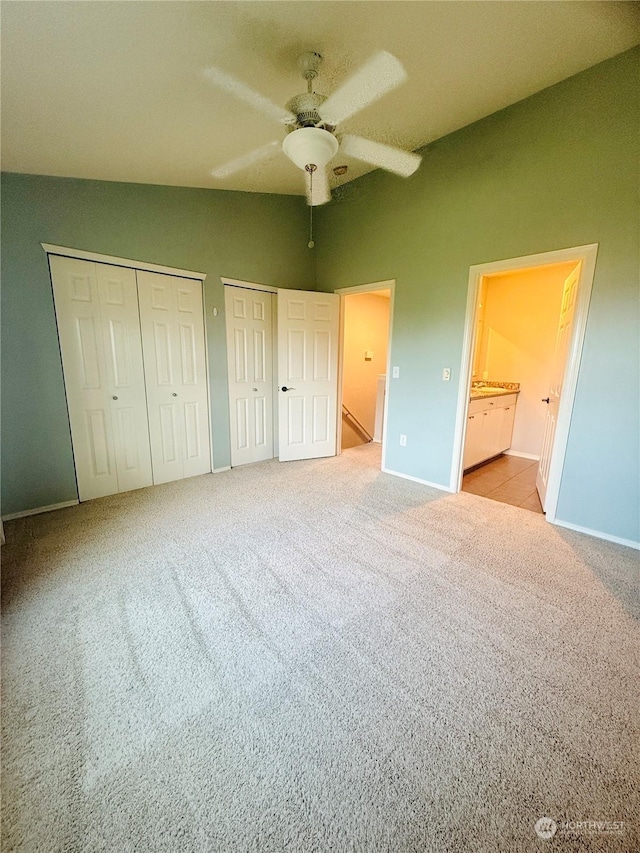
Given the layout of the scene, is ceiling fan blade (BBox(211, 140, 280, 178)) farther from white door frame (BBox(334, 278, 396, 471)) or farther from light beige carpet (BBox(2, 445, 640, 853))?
light beige carpet (BBox(2, 445, 640, 853))

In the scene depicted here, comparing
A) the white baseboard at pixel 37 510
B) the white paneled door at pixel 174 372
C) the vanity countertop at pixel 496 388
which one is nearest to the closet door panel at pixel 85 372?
the white baseboard at pixel 37 510

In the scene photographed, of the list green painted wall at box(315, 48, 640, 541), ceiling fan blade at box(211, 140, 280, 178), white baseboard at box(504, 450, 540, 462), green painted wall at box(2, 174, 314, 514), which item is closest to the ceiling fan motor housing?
ceiling fan blade at box(211, 140, 280, 178)

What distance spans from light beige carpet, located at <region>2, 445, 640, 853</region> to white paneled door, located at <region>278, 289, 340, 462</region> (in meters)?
1.78

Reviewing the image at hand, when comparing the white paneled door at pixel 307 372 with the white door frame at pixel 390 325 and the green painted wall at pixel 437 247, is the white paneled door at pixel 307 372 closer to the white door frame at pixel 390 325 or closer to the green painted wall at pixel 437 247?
the white door frame at pixel 390 325

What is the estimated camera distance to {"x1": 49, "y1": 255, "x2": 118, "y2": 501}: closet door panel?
2578 millimetres

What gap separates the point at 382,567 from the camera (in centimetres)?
205

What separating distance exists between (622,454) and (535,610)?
4.42 feet

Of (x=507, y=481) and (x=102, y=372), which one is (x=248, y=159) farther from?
(x=507, y=481)

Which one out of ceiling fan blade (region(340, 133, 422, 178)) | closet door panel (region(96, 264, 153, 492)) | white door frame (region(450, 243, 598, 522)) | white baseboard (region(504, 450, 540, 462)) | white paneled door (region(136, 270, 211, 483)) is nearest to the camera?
ceiling fan blade (region(340, 133, 422, 178))

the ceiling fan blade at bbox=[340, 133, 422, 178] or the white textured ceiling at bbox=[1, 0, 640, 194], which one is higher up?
the white textured ceiling at bbox=[1, 0, 640, 194]

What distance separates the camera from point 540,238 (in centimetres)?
243

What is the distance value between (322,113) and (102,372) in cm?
249

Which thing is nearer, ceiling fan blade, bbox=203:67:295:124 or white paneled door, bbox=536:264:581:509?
ceiling fan blade, bbox=203:67:295:124

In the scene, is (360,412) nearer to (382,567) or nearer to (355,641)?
(382,567)
